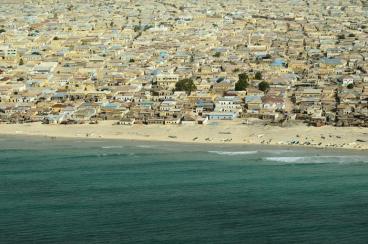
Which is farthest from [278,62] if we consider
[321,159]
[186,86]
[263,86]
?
[321,159]

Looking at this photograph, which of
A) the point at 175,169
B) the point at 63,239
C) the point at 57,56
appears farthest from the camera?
the point at 57,56

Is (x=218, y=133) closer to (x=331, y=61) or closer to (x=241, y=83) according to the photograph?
(x=241, y=83)

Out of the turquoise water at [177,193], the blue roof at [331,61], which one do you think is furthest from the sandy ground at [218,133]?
the blue roof at [331,61]

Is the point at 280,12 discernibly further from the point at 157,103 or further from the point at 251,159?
the point at 251,159

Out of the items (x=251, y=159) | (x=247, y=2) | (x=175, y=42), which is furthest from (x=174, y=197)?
(x=247, y=2)

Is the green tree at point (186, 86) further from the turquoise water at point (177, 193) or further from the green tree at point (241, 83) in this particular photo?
the turquoise water at point (177, 193)

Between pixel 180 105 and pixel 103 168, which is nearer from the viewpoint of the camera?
pixel 103 168

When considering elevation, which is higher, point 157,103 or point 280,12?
point 280,12

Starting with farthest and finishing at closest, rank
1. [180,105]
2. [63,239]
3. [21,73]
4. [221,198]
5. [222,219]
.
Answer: [21,73] < [180,105] < [221,198] < [222,219] < [63,239]
